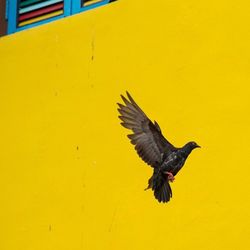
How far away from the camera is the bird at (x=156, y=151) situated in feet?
12.6

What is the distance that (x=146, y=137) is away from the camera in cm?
391

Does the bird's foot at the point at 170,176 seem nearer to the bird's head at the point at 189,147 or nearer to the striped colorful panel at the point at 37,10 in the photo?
the bird's head at the point at 189,147

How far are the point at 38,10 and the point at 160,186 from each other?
1.76 metres

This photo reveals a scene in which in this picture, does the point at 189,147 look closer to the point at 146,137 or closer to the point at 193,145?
the point at 193,145

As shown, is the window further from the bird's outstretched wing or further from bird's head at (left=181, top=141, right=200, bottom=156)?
bird's head at (left=181, top=141, right=200, bottom=156)

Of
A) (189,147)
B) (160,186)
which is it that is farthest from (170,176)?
(189,147)

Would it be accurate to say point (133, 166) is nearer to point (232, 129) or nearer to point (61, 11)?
point (232, 129)

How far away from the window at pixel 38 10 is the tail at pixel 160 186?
130 cm

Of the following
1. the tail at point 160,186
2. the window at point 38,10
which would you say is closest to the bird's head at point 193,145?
the tail at point 160,186

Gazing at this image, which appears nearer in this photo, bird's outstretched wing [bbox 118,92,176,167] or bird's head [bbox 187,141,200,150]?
bird's head [bbox 187,141,200,150]

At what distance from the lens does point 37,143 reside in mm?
4516

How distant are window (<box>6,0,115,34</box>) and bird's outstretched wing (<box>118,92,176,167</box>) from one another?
1.02 metres

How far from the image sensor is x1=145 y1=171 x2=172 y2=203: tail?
3840 mm

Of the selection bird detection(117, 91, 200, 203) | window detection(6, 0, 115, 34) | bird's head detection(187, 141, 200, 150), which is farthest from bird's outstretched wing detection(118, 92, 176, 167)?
window detection(6, 0, 115, 34)
